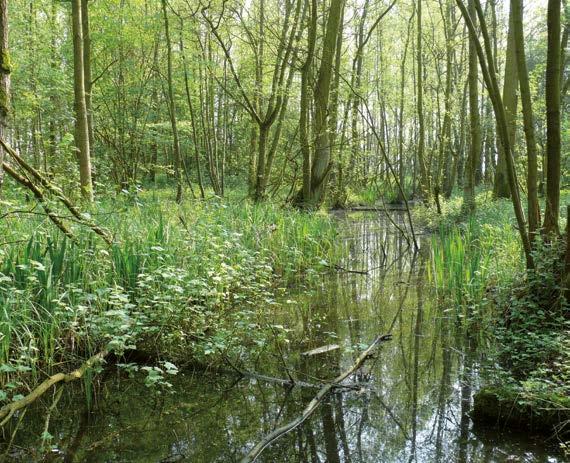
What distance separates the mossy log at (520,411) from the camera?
2479 mm

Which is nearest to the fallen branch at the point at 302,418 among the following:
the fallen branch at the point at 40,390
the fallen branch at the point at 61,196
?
the fallen branch at the point at 40,390

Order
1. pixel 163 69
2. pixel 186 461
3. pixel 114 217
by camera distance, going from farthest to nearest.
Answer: pixel 163 69, pixel 114 217, pixel 186 461

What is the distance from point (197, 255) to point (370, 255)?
4.46 m

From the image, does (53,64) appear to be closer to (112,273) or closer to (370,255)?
(370,255)

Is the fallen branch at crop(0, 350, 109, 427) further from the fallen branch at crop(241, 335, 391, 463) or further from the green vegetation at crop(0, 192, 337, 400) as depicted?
the fallen branch at crop(241, 335, 391, 463)

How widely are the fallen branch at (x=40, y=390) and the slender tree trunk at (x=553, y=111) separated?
12.5 ft

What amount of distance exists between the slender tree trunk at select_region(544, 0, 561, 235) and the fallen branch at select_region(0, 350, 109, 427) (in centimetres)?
383

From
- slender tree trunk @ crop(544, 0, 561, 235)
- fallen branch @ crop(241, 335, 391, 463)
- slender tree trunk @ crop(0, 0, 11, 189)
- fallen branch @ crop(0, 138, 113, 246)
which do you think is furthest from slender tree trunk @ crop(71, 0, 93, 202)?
slender tree trunk @ crop(544, 0, 561, 235)

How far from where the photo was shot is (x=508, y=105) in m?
12.5

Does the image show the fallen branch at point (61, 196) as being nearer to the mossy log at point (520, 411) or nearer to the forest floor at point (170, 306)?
the forest floor at point (170, 306)

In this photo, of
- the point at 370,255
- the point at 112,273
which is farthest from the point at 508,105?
the point at 112,273

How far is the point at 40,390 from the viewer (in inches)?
96.5

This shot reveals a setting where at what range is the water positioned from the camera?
2486mm

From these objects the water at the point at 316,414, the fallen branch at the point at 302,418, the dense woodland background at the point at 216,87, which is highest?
the dense woodland background at the point at 216,87
